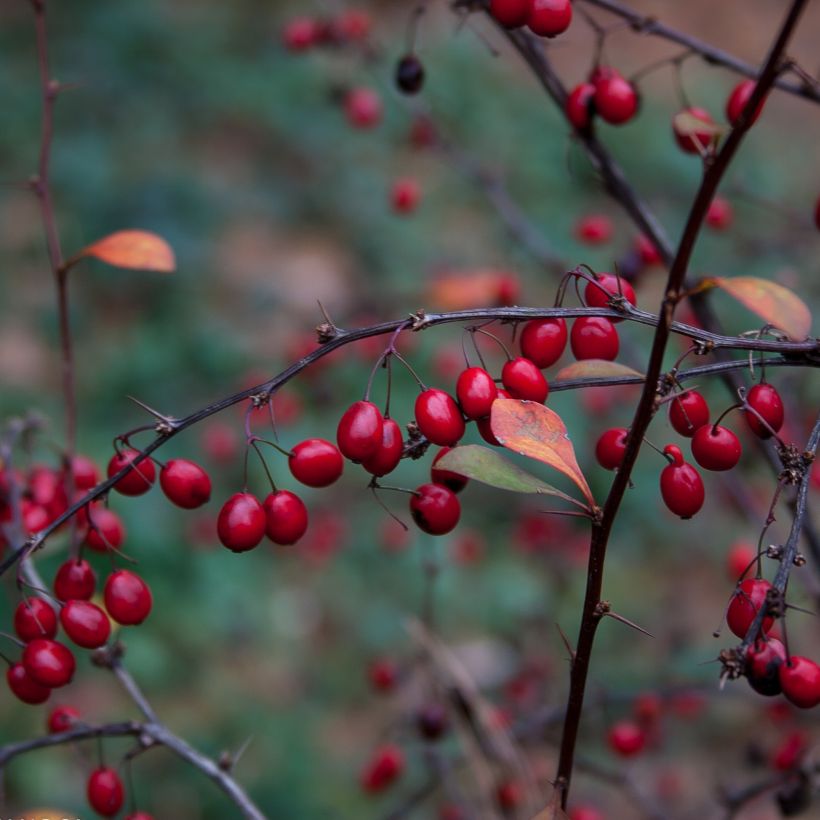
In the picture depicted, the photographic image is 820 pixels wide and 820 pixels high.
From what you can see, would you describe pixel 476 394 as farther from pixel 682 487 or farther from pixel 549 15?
pixel 549 15

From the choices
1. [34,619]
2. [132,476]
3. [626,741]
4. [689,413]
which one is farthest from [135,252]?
[626,741]

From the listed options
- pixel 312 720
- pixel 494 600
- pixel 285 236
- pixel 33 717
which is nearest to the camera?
pixel 33 717

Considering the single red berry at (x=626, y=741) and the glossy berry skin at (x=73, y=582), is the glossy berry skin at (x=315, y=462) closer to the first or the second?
the glossy berry skin at (x=73, y=582)

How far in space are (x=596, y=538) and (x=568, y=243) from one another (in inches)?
140

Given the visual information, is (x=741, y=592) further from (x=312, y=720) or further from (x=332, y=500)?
(x=332, y=500)

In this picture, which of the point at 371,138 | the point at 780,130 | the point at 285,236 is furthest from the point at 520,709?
the point at 780,130

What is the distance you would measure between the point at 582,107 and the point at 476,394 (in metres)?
0.60

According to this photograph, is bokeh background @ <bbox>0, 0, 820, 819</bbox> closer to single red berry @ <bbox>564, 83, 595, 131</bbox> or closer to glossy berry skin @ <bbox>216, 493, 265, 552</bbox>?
single red berry @ <bbox>564, 83, 595, 131</bbox>

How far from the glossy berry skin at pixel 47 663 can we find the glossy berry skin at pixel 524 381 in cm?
51

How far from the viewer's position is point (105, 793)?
1.11 metres

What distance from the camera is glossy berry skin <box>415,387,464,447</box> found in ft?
2.88

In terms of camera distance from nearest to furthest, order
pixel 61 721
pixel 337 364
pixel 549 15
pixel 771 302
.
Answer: pixel 771 302, pixel 549 15, pixel 61 721, pixel 337 364

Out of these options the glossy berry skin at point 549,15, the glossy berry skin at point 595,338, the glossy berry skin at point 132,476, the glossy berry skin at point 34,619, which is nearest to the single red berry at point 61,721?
the glossy berry skin at point 34,619

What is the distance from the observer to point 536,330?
0.95 m
